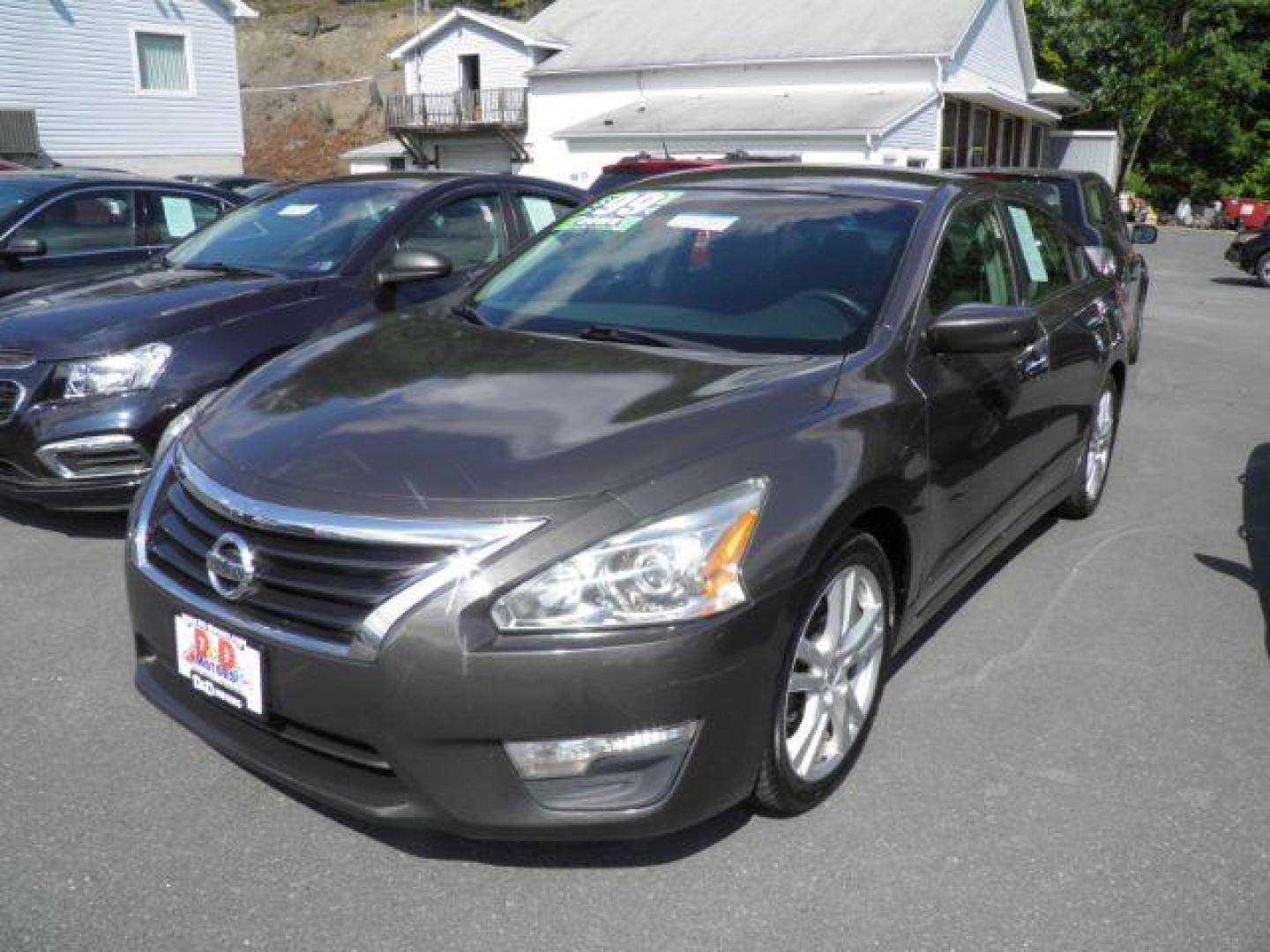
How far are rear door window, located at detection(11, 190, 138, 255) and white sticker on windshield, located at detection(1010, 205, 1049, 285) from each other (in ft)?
19.3

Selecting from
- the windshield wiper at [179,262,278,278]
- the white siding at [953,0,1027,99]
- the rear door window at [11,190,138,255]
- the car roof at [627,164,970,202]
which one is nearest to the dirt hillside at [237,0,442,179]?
the white siding at [953,0,1027,99]

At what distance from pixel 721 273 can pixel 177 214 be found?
569 centimetres

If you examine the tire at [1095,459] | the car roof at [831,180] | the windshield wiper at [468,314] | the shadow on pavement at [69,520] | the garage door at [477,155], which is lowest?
the garage door at [477,155]

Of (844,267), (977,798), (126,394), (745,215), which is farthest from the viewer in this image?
(126,394)

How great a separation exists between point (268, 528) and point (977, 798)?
196 cm

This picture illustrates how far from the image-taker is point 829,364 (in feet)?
10.5

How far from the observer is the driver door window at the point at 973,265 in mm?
3725

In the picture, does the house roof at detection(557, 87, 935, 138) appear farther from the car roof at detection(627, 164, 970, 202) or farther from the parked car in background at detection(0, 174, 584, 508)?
the car roof at detection(627, 164, 970, 202)

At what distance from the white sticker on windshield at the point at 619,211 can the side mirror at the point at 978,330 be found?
128cm

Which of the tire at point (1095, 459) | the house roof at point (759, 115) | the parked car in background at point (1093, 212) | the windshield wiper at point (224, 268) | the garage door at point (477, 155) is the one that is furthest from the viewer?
the garage door at point (477, 155)

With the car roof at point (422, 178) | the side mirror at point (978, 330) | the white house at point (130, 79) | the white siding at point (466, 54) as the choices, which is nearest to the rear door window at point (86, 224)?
the car roof at point (422, 178)

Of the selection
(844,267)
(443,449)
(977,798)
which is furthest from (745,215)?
(977,798)

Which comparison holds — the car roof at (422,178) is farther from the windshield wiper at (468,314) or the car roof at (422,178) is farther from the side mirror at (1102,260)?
the side mirror at (1102,260)

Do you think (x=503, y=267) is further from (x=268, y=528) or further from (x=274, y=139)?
(x=274, y=139)
